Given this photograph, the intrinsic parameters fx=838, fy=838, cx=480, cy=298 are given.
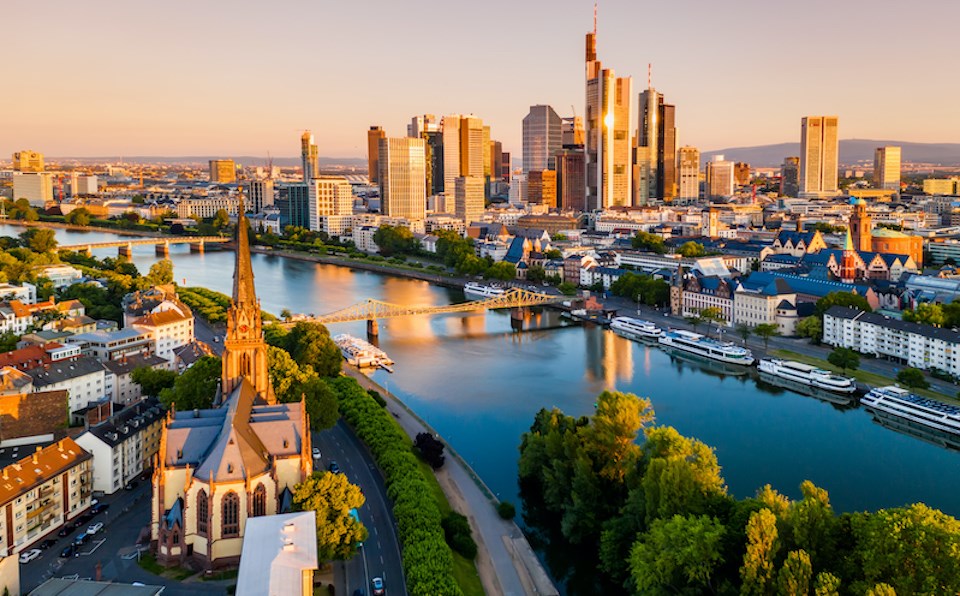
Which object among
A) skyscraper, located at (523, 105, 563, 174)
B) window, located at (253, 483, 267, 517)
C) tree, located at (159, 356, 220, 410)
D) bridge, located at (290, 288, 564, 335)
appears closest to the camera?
window, located at (253, 483, 267, 517)

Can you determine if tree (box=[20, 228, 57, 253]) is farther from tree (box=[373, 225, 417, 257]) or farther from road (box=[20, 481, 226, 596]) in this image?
road (box=[20, 481, 226, 596])

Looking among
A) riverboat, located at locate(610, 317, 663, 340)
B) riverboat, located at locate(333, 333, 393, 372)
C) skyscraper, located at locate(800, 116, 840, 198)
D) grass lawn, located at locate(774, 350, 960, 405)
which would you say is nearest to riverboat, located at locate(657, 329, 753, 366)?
riverboat, located at locate(610, 317, 663, 340)

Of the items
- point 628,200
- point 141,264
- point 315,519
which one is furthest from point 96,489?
point 628,200

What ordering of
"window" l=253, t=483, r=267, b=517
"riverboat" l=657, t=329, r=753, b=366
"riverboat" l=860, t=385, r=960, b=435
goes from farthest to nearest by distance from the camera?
"riverboat" l=657, t=329, r=753, b=366, "riverboat" l=860, t=385, r=960, b=435, "window" l=253, t=483, r=267, b=517

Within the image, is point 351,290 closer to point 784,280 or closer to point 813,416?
point 784,280

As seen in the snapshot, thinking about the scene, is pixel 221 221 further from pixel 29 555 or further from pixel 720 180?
pixel 29 555
